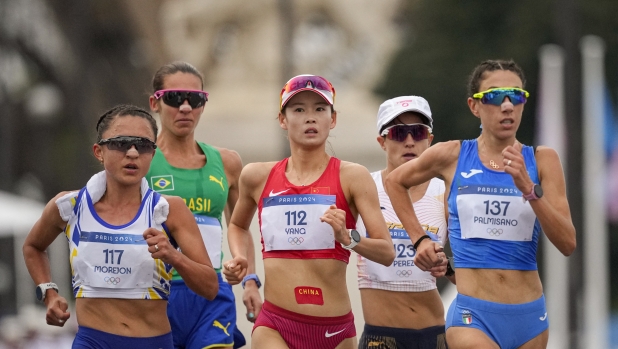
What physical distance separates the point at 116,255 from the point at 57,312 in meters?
0.50

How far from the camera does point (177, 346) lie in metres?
9.09

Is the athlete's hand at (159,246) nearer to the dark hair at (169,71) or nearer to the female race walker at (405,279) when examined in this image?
the female race walker at (405,279)

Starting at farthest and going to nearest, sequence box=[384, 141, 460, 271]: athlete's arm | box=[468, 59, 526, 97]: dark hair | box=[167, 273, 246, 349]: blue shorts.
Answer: box=[167, 273, 246, 349]: blue shorts < box=[468, 59, 526, 97]: dark hair < box=[384, 141, 460, 271]: athlete's arm

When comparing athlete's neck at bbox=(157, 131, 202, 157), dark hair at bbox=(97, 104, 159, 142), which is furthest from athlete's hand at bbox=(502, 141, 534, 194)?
athlete's neck at bbox=(157, 131, 202, 157)

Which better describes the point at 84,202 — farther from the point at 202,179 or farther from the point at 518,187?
the point at 518,187

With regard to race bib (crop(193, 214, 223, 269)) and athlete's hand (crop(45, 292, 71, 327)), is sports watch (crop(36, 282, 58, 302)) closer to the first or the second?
athlete's hand (crop(45, 292, 71, 327))

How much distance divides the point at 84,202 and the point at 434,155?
2211mm

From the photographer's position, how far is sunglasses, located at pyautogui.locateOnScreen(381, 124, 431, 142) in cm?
941

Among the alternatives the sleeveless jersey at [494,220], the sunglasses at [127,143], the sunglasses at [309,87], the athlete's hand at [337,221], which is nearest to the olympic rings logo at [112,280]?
the sunglasses at [127,143]

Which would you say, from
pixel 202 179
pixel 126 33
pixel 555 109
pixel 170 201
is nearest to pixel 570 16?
pixel 555 109

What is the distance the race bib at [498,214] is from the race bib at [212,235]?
193 cm

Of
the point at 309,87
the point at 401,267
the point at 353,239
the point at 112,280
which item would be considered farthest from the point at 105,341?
the point at 401,267

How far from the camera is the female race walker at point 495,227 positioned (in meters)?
8.03

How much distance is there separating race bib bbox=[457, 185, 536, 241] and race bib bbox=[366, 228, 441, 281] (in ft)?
3.26
